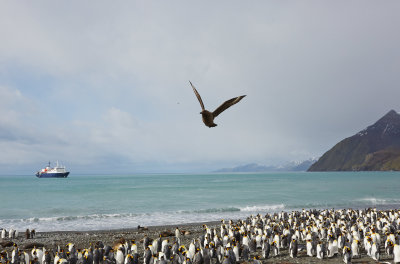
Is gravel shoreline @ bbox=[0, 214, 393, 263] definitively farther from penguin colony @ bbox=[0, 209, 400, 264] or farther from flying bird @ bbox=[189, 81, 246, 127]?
flying bird @ bbox=[189, 81, 246, 127]

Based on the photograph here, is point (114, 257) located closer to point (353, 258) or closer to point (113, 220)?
point (353, 258)

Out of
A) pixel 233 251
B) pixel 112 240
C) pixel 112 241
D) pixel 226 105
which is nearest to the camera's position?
pixel 226 105

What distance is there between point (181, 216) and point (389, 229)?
995 inches

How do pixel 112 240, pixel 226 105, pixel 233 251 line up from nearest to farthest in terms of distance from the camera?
1. pixel 226 105
2. pixel 233 251
3. pixel 112 240

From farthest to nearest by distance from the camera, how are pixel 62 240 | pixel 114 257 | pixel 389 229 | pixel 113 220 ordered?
1. pixel 113 220
2. pixel 62 240
3. pixel 389 229
4. pixel 114 257

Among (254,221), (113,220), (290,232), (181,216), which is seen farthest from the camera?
(181,216)

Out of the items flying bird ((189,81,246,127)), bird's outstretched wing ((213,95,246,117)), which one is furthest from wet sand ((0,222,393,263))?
bird's outstretched wing ((213,95,246,117))

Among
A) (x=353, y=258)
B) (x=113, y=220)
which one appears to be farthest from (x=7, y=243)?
(x=353, y=258)

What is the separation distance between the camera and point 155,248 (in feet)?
60.7

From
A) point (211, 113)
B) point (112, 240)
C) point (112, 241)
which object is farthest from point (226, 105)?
point (112, 240)

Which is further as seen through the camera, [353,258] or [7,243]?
[7,243]

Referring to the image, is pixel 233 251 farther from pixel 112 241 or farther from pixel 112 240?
pixel 112 240

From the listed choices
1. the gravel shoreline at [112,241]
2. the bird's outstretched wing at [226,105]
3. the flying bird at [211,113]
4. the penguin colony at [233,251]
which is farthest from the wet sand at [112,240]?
the bird's outstretched wing at [226,105]

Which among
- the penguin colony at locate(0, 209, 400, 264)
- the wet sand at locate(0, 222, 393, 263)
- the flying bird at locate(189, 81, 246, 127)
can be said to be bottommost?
the wet sand at locate(0, 222, 393, 263)
